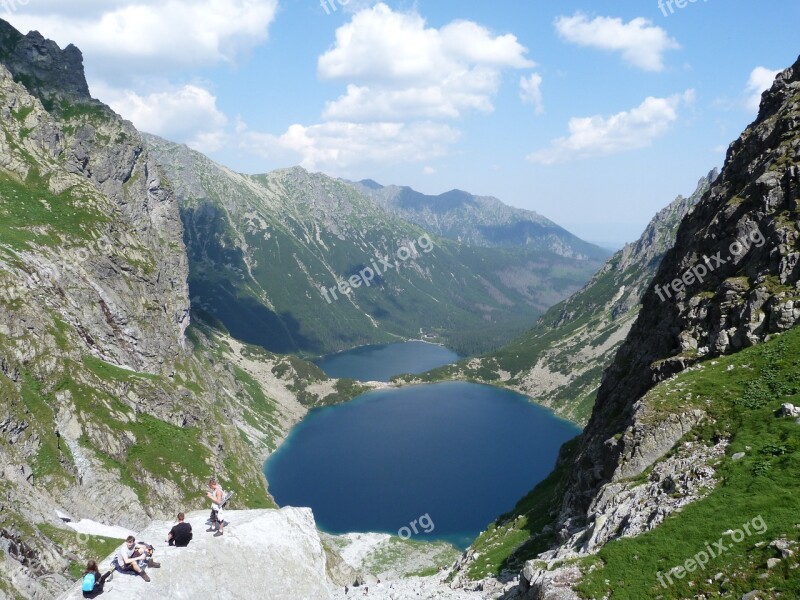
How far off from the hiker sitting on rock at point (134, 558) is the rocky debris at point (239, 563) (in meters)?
0.37

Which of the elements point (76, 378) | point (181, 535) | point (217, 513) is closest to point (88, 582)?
point (181, 535)

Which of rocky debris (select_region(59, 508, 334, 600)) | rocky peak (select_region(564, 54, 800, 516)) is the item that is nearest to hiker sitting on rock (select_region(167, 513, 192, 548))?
rocky debris (select_region(59, 508, 334, 600))

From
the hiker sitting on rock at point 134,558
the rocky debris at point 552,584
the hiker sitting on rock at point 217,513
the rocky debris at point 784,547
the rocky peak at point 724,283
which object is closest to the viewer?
the hiker sitting on rock at point 134,558

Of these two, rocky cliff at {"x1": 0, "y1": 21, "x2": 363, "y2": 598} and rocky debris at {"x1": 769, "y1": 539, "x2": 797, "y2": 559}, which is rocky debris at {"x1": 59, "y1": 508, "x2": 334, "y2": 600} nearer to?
rocky debris at {"x1": 769, "y1": 539, "x2": 797, "y2": 559}

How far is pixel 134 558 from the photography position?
82.0ft

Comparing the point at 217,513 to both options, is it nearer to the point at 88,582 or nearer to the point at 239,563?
the point at 239,563

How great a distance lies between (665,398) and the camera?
4834 centimetres

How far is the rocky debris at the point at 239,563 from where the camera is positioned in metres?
25.2

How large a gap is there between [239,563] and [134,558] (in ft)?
17.0

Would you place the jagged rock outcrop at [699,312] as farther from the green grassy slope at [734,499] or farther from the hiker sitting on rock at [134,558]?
the hiker sitting on rock at [134,558]

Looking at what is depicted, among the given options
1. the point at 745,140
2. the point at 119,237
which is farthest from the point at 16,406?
the point at 745,140

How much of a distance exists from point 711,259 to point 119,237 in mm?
152524

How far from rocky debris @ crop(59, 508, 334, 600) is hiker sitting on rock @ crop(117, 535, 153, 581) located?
0.37 meters

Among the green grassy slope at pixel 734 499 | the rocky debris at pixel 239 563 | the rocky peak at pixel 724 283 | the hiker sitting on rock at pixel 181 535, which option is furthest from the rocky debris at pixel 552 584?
the hiker sitting on rock at pixel 181 535
